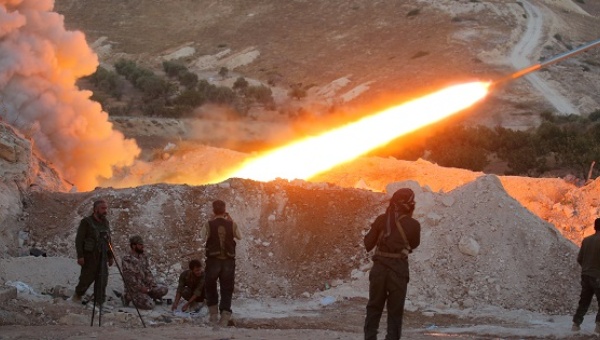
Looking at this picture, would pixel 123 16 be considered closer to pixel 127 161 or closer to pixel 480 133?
pixel 480 133

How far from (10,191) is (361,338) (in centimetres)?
803

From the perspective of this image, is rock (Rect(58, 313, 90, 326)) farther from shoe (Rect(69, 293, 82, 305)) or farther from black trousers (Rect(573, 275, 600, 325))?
black trousers (Rect(573, 275, 600, 325))

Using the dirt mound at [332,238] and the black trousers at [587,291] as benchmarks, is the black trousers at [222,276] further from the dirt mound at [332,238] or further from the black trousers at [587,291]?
the black trousers at [587,291]

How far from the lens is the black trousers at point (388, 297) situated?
22.5ft

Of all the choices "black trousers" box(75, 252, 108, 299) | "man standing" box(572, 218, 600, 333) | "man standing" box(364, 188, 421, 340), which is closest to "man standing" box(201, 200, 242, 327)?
"black trousers" box(75, 252, 108, 299)

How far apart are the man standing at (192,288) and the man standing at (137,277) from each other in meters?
0.38

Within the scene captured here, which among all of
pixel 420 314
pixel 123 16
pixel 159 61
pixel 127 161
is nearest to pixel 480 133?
pixel 127 161

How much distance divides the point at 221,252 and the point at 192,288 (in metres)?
1.50

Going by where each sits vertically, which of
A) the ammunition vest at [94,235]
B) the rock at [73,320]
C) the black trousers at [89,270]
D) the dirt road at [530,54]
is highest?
the dirt road at [530,54]

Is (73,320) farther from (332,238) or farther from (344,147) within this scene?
(344,147)

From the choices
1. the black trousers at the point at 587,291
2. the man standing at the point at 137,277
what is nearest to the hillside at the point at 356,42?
the black trousers at the point at 587,291

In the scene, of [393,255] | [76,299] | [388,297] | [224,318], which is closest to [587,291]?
[388,297]

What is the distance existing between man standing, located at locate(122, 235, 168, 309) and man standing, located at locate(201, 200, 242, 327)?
1.27m

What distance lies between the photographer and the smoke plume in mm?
16812
